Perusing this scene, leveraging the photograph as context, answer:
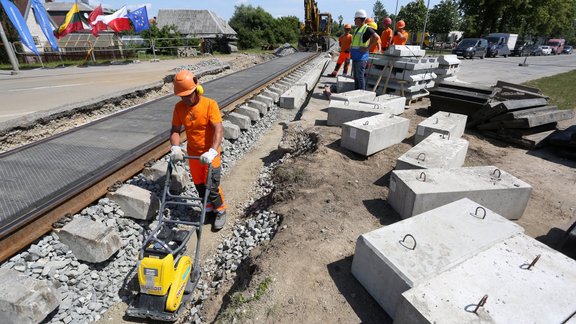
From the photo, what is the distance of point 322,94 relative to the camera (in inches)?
417

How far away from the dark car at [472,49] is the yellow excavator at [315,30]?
42.1 feet

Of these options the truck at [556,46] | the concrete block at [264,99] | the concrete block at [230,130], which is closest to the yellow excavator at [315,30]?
the concrete block at [264,99]

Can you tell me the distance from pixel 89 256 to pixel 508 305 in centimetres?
360

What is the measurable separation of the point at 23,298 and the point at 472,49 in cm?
3427

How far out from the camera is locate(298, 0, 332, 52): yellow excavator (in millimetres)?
26345

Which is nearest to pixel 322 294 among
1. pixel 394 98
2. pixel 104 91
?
pixel 394 98

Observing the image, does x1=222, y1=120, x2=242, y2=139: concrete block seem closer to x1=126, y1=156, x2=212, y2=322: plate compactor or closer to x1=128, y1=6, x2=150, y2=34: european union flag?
x1=126, y1=156, x2=212, y2=322: plate compactor

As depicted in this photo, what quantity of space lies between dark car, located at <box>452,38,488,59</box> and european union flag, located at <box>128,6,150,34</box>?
27.9 m

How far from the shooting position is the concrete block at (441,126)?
5340mm

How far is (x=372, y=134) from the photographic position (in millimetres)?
5039

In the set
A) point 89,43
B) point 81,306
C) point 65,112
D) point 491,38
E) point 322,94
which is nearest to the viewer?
point 81,306

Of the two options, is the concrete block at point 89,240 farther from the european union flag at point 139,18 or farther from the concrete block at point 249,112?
the european union flag at point 139,18

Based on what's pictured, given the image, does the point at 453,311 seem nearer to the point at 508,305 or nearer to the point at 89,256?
the point at 508,305

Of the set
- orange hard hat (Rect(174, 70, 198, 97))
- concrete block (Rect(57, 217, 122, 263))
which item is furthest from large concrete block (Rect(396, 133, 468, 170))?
concrete block (Rect(57, 217, 122, 263))
